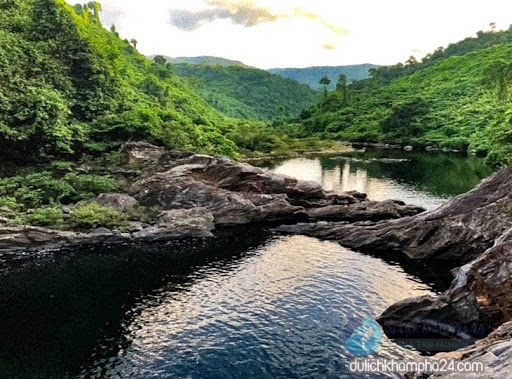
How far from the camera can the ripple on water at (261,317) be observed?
22297 mm

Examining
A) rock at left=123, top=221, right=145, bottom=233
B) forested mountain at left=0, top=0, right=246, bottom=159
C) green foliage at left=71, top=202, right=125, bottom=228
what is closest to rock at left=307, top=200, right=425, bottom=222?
rock at left=123, top=221, right=145, bottom=233

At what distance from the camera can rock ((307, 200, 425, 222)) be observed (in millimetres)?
50875

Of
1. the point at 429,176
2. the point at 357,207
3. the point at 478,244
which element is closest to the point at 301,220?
the point at 357,207

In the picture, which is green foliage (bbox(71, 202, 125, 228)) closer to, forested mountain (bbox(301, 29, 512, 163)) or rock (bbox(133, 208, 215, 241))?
rock (bbox(133, 208, 215, 241))

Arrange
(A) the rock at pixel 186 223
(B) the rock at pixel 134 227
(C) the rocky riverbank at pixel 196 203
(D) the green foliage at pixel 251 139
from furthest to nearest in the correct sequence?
(D) the green foliage at pixel 251 139, (A) the rock at pixel 186 223, (B) the rock at pixel 134 227, (C) the rocky riverbank at pixel 196 203

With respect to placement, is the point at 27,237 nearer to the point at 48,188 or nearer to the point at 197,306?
the point at 48,188

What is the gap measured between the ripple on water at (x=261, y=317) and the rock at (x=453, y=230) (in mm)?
3563

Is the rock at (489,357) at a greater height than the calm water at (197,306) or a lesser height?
greater

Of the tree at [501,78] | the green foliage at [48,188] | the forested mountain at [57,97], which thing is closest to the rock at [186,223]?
the green foliage at [48,188]

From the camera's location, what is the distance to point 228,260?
38812mm

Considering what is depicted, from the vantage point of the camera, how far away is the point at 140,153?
196 feet

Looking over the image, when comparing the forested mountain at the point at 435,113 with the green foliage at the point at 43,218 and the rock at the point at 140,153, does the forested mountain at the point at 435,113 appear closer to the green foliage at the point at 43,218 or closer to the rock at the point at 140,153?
the rock at the point at 140,153

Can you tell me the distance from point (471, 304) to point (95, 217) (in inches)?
1338

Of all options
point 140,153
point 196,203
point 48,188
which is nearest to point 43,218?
point 48,188
